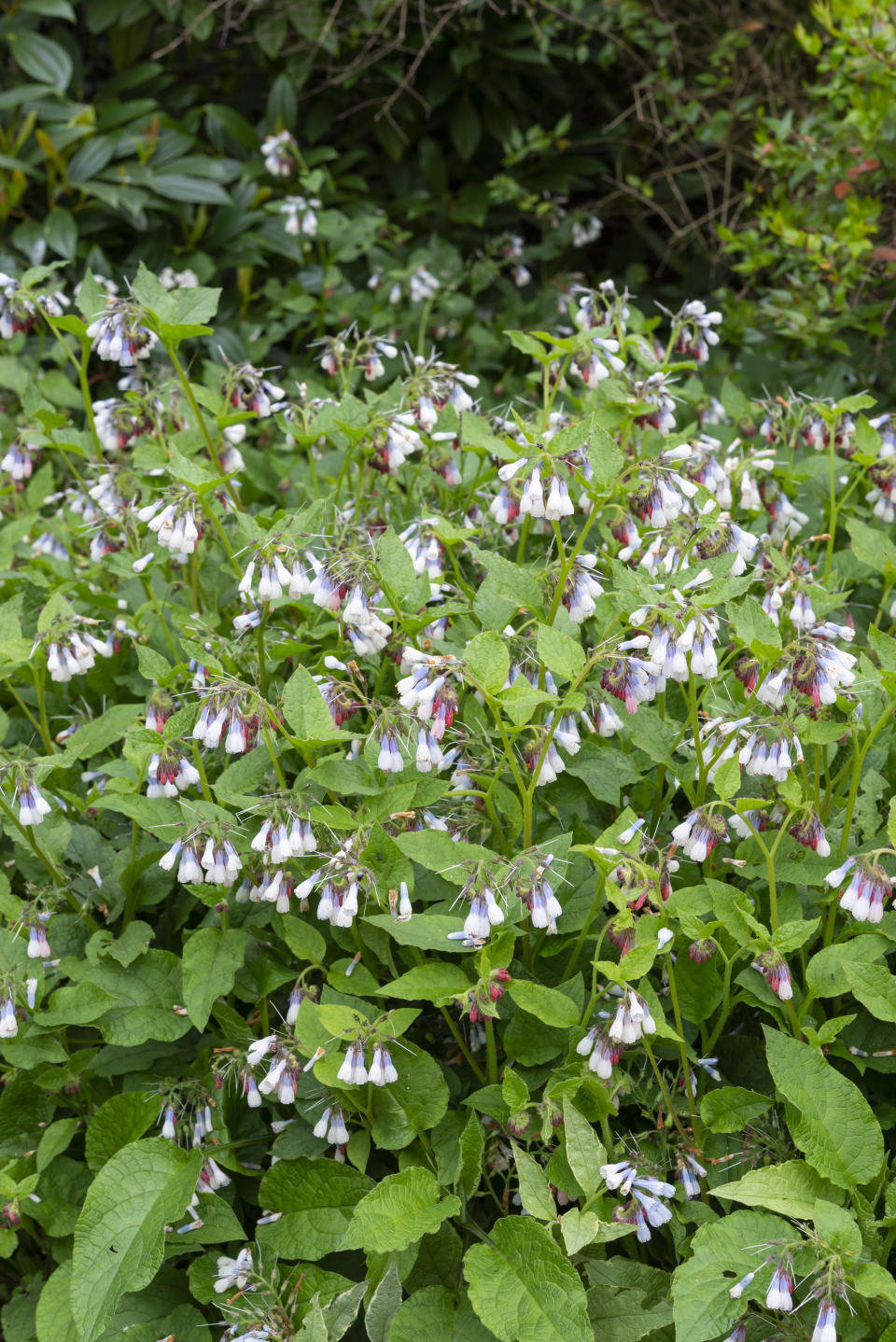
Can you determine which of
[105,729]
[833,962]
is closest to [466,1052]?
[833,962]

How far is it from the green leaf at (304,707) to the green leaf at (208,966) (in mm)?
487

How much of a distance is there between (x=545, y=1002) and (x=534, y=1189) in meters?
0.33

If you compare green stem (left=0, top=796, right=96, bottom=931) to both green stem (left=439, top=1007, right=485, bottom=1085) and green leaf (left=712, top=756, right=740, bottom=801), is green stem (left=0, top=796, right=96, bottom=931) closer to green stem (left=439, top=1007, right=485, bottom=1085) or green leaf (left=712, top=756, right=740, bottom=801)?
green stem (left=439, top=1007, right=485, bottom=1085)

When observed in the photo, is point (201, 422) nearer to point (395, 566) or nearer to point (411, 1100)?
point (395, 566)

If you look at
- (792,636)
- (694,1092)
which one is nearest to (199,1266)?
(694,1092)

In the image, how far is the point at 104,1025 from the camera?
258 centimetres

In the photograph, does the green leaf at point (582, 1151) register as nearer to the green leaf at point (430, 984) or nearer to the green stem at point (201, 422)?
the green leaf at point (430, 984)

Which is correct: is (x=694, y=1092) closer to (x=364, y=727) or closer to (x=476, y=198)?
(x=364, y=727)

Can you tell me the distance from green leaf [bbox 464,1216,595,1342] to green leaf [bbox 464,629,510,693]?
3.08ft

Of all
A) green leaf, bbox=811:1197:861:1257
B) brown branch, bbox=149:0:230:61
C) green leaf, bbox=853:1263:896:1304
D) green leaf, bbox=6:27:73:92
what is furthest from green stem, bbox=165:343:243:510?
green leaf, bbox=6:27:73:92

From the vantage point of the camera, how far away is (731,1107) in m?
2.29

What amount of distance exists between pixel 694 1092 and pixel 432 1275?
2.02 ft

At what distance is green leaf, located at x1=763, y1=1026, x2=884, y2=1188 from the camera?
84.4 inches

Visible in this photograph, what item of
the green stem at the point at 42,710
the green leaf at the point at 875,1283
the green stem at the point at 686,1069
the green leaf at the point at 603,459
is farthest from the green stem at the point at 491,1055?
the green stem at the point at 42,710
